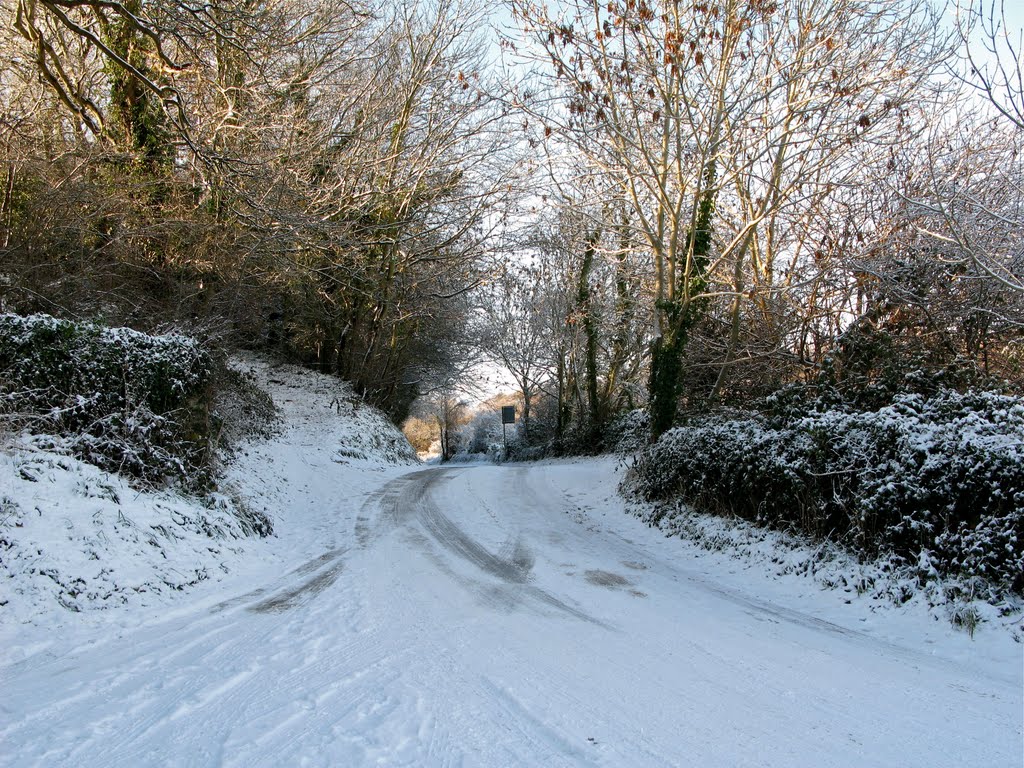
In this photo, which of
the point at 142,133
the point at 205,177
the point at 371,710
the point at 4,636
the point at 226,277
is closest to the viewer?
the point at 371,710

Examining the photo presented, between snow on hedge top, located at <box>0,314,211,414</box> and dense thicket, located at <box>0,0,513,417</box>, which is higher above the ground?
dense thicket, located at <box>0,0,513,417</box>

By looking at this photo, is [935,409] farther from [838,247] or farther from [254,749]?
[254,749]

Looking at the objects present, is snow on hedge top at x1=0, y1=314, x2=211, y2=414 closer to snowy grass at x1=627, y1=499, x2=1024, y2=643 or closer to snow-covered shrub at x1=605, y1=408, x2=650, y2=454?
snowy grass at x1=627, y1=499, x2=1024, y2=643

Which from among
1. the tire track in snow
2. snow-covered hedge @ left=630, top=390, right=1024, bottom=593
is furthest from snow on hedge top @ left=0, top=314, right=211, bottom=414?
snow-covered hedge @ left=630, top=390, right=1024, bottom=593

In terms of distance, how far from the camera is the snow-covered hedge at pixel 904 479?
5633 mm

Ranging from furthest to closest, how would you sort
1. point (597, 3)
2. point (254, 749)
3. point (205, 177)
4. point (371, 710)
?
point (597, 3) < point (205, 177) < point (371, 710) < point (254, 749)

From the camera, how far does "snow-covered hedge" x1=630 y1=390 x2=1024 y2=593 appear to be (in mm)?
5633

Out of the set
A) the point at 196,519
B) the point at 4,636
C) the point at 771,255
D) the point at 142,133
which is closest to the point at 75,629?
the point at 4,636

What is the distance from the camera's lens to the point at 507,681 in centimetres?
402

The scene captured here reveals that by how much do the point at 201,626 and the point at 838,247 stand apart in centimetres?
1132

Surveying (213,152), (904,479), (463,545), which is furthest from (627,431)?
(213,152)

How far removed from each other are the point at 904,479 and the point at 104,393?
8.66m

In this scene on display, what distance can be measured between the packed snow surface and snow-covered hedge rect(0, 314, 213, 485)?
1580mm

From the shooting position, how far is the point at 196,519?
23.6 ft
